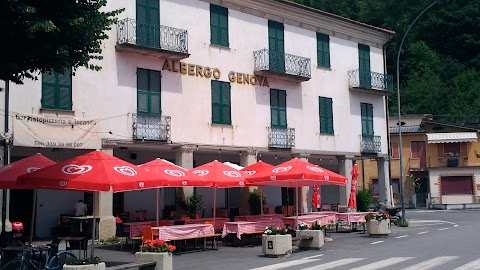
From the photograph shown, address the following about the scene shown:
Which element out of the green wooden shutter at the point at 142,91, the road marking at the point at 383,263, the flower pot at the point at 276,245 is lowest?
the road marking at the point at 383,263

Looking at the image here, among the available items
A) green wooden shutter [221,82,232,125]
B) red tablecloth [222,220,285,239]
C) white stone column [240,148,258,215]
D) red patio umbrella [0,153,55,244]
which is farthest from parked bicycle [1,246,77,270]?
white stone column [240,148,258,215]

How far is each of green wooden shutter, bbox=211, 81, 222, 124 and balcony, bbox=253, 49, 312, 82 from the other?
7.99 feet

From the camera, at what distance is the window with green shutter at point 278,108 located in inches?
1131

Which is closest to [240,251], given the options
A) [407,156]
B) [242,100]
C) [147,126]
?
[147,126]

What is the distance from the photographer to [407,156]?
54.8 meters

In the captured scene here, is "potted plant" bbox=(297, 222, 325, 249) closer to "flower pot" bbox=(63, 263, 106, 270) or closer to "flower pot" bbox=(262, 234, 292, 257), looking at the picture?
"flower pot" bbox=(262, 234, 292, 257)

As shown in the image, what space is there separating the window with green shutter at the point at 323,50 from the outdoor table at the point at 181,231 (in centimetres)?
1441

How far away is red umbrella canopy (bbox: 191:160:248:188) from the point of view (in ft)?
67.6

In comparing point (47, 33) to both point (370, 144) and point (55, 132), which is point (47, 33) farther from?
point (370, 144)

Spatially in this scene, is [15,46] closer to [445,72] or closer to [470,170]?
[470,170]

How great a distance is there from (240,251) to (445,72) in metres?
52.2

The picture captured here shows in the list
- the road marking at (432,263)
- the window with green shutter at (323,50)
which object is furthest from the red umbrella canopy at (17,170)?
the window with green shutter at (323,50)

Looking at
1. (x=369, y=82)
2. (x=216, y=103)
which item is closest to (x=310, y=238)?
(x=216, y=103)

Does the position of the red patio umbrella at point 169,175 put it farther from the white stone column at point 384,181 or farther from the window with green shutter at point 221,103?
the white stone column at point 384,181
